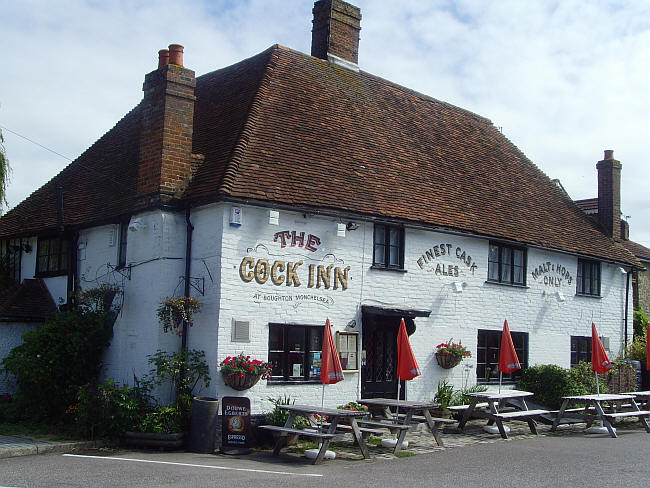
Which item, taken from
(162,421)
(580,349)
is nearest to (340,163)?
(162,421)

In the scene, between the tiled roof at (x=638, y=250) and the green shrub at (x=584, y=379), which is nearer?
the green shrub at (x=584, y=379)

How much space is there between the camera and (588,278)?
20.2m

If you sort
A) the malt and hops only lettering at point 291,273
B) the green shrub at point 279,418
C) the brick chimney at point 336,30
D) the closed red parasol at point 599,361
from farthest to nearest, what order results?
the brick chimney at point 336,30, the closed red parasol at point 599,361, the malt and hops only lettering at point 291,273, the green shrub at point 279,418

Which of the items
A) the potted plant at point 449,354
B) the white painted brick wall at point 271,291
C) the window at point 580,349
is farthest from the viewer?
the window at point 580,349

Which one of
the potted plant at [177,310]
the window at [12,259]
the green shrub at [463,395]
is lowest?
the green shrub at [463,395]

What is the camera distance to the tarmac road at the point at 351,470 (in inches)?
365

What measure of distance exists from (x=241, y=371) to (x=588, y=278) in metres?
11.6

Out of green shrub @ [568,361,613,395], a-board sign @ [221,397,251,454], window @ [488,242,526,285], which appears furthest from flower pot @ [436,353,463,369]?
a-board sign @ [221,397,251,454]

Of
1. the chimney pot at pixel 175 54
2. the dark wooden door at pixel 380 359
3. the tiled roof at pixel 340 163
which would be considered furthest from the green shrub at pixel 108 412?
the chimney pot at pixel 175 54

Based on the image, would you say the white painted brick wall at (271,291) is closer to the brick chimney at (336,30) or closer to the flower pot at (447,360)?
the flower pot at (447,360)

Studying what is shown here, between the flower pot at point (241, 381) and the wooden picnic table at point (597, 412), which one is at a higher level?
the flower pot at point (241, 381)

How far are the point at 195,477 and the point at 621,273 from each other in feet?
51.3

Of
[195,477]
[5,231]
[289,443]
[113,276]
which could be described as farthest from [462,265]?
[5,231]

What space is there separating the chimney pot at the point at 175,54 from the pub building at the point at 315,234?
4 cm
